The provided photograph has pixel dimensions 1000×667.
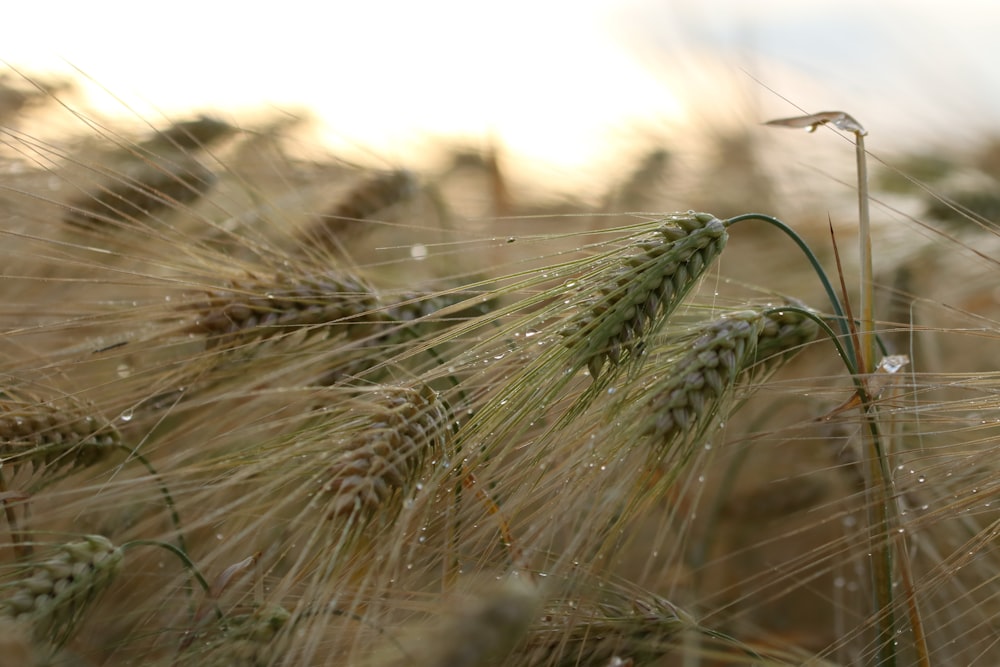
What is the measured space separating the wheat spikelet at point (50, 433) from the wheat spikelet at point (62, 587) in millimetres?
93

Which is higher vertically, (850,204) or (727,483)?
(850,204)

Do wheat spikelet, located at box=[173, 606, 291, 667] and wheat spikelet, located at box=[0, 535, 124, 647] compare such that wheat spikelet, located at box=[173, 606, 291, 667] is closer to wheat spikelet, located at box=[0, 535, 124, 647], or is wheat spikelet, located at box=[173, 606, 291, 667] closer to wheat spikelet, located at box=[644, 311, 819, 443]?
wheat spikelet, located at box=[0, 535, 124, 647]

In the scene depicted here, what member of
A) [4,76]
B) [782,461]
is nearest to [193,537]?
[4,76]

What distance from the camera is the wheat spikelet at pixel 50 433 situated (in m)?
0.74

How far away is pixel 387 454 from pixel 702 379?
0.25m

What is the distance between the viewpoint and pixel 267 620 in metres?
0.67

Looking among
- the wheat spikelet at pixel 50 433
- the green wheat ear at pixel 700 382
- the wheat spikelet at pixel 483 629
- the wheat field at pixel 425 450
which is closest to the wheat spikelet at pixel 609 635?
the wheat field at pixel 425 450

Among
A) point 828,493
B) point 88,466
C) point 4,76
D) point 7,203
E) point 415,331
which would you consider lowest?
point 828,493

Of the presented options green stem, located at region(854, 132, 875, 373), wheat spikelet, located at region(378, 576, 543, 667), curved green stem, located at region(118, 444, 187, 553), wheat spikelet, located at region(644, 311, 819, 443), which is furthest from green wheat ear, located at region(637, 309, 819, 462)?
curved green stem, located at region(118, 444, 187, 553)

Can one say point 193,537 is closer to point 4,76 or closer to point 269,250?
point 269,250

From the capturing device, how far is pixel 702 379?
26.1 inches

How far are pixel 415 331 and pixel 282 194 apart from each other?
1.80ft

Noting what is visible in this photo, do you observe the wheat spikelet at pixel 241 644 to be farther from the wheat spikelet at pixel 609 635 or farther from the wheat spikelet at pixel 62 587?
the wheat spikelet at pixel 609 635

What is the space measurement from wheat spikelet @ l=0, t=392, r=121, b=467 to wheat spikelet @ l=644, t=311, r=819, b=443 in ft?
1.52
